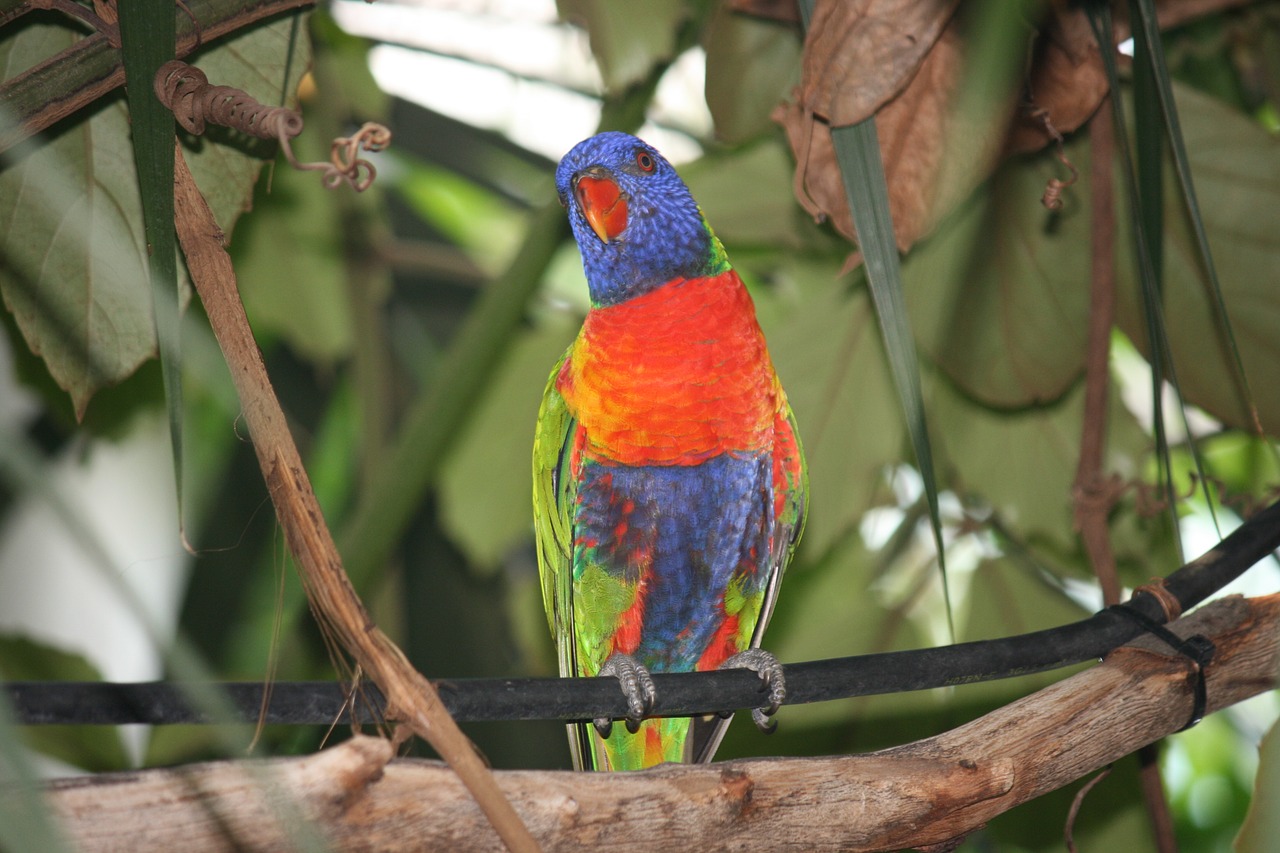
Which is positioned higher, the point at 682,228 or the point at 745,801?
the point at 682,228

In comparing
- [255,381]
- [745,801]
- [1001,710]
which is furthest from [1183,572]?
[255,381]

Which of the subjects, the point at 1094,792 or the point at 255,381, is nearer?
the point at 255,381

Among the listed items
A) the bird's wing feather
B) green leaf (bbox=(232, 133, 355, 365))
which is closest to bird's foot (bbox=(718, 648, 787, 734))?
the bird's wing feather

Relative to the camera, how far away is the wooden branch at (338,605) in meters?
0.69

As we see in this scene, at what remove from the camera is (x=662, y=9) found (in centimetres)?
144

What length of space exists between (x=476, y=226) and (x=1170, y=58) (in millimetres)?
2534

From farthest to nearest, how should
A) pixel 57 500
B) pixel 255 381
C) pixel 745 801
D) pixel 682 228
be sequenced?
pixel 682 228
pixel 745 801
pixel 255 381
pixel 57 500

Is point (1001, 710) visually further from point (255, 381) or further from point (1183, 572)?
point (255, 381)

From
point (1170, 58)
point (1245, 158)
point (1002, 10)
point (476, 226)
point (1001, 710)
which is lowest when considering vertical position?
point (1001, 710)

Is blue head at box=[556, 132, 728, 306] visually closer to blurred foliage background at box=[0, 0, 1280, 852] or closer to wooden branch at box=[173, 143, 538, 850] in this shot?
blurred foliage background at box=[0, 0, 1280, 852]

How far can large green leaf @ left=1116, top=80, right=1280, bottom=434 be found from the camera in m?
1.55

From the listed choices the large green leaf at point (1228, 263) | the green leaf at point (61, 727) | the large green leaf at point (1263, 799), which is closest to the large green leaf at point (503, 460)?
the green leaf at point (61, 727)

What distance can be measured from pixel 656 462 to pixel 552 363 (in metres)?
0.59

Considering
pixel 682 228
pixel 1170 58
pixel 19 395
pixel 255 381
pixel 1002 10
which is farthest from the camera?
pixel 19 395
